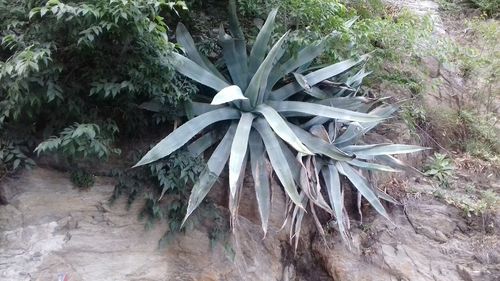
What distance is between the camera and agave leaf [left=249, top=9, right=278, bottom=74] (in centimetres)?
374

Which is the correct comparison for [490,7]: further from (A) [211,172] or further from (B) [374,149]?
(A) [211,172]

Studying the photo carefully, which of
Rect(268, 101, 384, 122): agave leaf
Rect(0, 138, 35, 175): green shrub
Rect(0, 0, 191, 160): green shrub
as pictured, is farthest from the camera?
Rect(268, 101, 384, 122): agave leaf

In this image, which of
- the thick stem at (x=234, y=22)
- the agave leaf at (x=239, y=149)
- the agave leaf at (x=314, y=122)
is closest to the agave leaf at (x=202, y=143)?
the agave leaf at (x=239, y=149)


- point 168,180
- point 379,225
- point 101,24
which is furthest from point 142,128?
point 379,225

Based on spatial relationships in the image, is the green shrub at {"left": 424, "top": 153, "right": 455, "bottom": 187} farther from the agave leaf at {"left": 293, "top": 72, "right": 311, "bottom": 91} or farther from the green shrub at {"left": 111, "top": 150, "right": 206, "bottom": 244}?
the green shrub at {"left": 111, "top": 150, "right": 206, "bottom": 244}

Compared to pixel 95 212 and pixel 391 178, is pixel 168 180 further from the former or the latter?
pixel 391 178

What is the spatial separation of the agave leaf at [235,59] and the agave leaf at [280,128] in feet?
1.13

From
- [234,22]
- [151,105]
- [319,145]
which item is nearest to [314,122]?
[319,145]

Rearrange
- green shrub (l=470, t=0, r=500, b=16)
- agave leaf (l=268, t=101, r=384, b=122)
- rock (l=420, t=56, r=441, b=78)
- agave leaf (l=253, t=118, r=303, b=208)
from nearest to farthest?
agave leaf (l=253, t=118, r=303, b=208)
agave leaf (l=268, t=101, r=384, b=122)
rock (l=420, t=56, r=441, b=78)
green shrub (l=470, t=0, r=500, b=16)

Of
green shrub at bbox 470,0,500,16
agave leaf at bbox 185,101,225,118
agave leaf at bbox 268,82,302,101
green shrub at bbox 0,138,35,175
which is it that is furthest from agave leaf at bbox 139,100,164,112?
green shrub at bbox 470,0,500,16

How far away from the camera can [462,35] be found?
6.17m

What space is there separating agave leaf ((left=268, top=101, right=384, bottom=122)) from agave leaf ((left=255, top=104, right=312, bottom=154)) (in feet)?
0.56

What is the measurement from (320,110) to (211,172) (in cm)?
98

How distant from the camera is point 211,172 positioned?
11.0 ft
